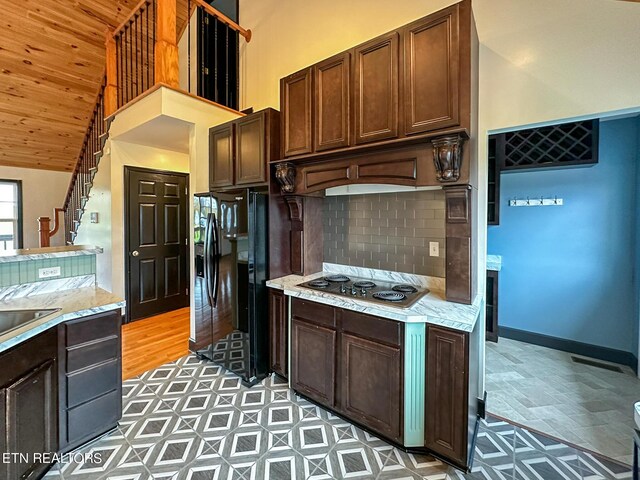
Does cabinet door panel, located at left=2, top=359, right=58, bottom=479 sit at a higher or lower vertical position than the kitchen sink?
lower

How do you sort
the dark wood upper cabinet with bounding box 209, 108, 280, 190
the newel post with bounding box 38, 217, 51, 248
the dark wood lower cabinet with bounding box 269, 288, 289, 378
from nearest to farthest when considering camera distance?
the dark wood lower cabinet with bounding box 269, 288, 289, 378
the dark wood upper cabinet with bounding box 209, 108, 280, 190
the newel post with bounding box 38, 217, 51, 248

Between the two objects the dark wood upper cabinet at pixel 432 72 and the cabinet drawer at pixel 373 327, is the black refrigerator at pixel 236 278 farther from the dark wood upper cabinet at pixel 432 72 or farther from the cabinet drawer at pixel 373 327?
the dark wood upper cabinet at pixel 432 72

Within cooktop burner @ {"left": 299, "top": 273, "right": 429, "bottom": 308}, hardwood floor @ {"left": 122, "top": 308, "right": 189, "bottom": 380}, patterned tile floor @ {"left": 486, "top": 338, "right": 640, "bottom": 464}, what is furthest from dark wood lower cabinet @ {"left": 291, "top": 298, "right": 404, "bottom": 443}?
hardwood floor @ {"left": 122, "top": 308, "right": 189, "bottom": 380}

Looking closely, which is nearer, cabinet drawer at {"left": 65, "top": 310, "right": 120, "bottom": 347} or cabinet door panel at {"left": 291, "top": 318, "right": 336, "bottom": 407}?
cabinet drawer at {"left": 65, "top": 310, "right": 120, "bottom": 347}

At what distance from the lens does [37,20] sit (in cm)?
345

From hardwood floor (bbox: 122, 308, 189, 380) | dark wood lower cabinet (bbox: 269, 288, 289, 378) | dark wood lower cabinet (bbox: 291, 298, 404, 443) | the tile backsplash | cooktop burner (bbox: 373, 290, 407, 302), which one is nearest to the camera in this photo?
dark wood lower cabinet (bbox: 291, 298, 404, 443)

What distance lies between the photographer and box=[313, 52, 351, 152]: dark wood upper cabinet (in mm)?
2221

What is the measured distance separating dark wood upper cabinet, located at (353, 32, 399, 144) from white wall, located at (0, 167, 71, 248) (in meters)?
6.27

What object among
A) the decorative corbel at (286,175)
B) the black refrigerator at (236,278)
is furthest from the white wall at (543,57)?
the black refrigerator at (236,278)

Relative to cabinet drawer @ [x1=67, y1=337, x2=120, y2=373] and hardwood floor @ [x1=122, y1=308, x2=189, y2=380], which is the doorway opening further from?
hardwood floor @ [x1=122, y1=308, x2=189, y2=380]

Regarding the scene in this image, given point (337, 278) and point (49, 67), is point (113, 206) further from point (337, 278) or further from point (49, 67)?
point (337, 278)

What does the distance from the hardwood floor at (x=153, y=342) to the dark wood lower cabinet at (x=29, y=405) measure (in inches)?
44.1

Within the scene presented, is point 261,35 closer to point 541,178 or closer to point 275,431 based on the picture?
point 541,178

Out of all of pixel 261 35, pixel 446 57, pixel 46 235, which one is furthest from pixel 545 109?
pixel 46 235
